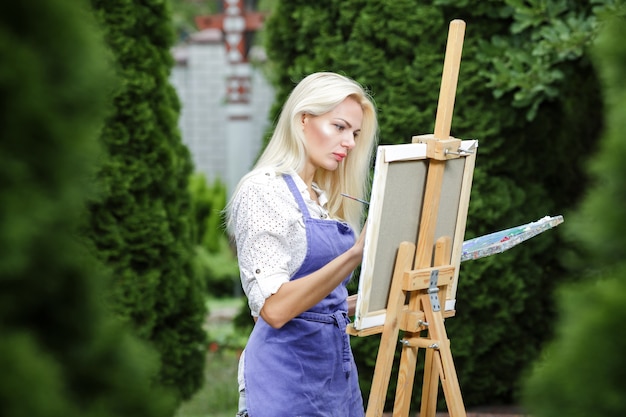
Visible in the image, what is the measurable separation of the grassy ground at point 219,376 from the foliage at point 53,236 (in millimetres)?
4468

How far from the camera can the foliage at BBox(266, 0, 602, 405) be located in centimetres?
465

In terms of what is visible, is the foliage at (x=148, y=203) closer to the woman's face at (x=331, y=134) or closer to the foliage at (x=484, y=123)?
the foliage at (x=484, y=123)

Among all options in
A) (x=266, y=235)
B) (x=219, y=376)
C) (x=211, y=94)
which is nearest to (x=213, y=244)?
(x=211, y=94)

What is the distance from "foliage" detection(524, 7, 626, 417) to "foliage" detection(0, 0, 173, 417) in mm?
491

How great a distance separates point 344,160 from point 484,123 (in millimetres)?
1834

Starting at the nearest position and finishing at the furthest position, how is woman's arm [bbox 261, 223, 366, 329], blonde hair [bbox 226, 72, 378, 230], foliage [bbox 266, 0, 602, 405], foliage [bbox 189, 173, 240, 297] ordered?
woman's arm [bbox 261, 223, 366, 329]
blonde hair [bbox 226, 72, 378, 230]
foliage [bbox 266, 0, 602, 405]
foliage [bbox 189, 173, 240, 297]

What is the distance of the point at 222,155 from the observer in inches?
605

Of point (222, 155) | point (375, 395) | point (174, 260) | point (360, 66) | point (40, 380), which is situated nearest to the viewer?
point (40, 380)

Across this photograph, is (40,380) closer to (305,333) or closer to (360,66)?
(305,333)

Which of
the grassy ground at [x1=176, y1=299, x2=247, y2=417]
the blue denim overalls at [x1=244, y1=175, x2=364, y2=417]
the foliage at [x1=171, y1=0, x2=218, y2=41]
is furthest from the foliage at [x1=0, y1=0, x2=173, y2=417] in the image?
the foliage at [x1=171, y1=0, x2=218, y2=41]

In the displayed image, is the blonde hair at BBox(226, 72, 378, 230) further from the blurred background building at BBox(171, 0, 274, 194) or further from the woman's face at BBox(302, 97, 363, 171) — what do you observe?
the blurred background building at BBox(171, 0, 274, 194)

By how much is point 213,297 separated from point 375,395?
859 cm

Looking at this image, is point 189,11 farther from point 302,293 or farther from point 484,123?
point 302,293

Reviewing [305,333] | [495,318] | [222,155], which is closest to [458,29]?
[305,333]
